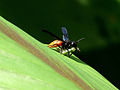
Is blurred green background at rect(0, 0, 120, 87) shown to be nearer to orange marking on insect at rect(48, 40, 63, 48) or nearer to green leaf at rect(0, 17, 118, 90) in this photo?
orange marking on insect at rect(48, 40, 63, 48)

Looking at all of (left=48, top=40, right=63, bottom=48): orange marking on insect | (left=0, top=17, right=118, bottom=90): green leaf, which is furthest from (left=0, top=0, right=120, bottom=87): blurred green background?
(left=0, top=17, right=118, bottom=90): green leaf

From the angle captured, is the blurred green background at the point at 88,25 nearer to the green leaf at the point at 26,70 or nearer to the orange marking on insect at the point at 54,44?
Result: the orange marking on insect at the point at 54,44

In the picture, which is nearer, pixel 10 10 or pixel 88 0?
pixel 10 10

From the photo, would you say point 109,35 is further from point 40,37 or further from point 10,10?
point 10,10

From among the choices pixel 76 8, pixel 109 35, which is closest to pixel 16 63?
pixel 76 8

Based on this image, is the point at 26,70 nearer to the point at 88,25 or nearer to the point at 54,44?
the point at 54,44

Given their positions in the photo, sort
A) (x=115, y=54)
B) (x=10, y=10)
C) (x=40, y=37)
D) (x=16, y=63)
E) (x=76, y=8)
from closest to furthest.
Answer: (x=16, y=63) → (x=10, y=10) → (x=40, y=37) → (x=76, y=8) → (x=115, y=54)

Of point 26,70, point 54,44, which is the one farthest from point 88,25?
point 26,70

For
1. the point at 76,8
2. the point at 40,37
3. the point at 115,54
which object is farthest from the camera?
the point at 115,54

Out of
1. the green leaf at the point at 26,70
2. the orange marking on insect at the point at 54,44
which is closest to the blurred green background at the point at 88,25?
the orange marking on insect at the point at 54,44

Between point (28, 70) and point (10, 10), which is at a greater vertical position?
point (10, 10)
